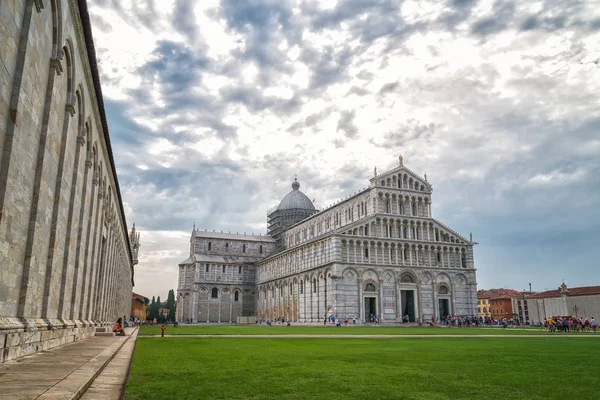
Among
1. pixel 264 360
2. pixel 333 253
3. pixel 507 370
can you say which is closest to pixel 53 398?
pixel 264 360

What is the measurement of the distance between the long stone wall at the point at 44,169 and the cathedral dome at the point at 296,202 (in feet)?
247

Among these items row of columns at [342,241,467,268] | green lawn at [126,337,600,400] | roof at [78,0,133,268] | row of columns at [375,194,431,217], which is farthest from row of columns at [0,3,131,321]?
row of columns at [375,194,431,217]

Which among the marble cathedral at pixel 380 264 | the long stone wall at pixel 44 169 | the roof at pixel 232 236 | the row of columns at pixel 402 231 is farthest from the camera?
the roof at pixel 232 236

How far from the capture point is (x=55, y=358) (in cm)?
1218

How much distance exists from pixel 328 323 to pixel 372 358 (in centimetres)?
4688

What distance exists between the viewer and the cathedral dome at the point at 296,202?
3888 inches

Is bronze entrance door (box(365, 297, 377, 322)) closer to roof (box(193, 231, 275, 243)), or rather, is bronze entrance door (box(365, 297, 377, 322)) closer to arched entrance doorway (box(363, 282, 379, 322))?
arched entrance doorway (box(363, 282, 379, 322))

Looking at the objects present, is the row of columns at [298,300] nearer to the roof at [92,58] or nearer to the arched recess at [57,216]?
the roof at [92,58]

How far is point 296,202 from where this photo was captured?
99125mm

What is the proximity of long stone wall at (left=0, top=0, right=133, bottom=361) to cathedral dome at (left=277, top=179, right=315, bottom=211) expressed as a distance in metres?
75.3

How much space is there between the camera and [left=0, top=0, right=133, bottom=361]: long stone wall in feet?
35.6

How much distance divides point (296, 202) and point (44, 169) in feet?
281

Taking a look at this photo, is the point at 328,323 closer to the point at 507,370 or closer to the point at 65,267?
the point at 65,267

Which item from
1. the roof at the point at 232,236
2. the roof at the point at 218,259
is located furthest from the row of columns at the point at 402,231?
the roof at the point at 232,236
